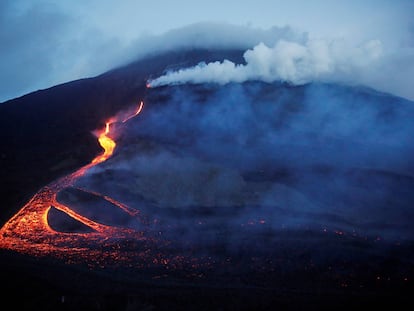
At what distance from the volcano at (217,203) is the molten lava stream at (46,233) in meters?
0.08

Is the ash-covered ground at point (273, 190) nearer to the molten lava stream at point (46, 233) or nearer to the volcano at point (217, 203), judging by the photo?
the volcano at point (217, 203)

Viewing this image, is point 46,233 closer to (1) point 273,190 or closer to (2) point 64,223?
(2) point 64,223

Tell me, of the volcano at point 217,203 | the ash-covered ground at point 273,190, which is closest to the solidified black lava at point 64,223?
the volcano at point 217,203

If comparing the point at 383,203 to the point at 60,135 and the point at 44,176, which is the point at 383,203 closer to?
the point at 44,176

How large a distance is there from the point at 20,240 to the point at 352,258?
10.7 metres

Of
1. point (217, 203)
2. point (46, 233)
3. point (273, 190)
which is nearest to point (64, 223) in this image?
point (46, 233)

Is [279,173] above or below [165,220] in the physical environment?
above

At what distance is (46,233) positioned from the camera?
12805 mm

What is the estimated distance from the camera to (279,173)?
17453 mm

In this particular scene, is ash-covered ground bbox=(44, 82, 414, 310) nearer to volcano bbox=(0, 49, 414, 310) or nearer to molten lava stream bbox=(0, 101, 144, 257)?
volcano bbox=(0, 49, 414, 310)

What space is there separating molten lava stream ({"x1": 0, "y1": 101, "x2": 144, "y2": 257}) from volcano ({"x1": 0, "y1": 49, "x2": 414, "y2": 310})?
0.08m

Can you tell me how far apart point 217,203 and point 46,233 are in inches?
257

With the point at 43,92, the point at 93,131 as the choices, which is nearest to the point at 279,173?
the point at 93,131

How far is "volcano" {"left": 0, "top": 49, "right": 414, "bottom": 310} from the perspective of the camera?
29.3ft
